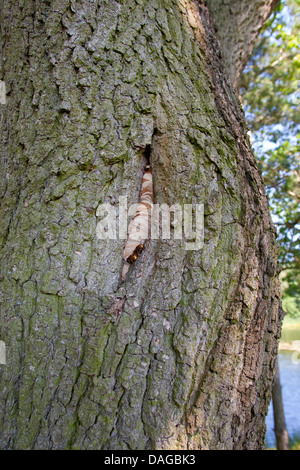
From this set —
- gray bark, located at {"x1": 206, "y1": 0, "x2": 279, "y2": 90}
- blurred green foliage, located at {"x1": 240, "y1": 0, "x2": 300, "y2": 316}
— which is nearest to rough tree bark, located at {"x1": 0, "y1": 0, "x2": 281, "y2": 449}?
gray bark, located at {"x1": 206, "y1": 0, "x2": 279, "y2": 90}

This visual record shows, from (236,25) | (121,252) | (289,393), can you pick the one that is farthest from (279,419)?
(236,25)

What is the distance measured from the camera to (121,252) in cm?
135

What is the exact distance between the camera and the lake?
293 inches

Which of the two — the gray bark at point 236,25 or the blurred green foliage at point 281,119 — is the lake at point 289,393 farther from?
the gray bark at point 236,25

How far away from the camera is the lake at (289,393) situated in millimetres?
7440

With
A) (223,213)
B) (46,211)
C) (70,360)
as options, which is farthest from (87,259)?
(223,213)

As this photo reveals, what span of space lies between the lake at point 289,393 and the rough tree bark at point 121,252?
20.2 feet

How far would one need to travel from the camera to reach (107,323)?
3.93 feet

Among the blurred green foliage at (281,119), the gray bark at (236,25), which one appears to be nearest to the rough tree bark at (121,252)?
the gray bark at (236,25)

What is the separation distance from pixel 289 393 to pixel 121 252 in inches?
398

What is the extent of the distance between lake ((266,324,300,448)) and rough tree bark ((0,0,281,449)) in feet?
20.2

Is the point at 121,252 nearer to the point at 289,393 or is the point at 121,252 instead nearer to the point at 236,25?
the point at 236,25
